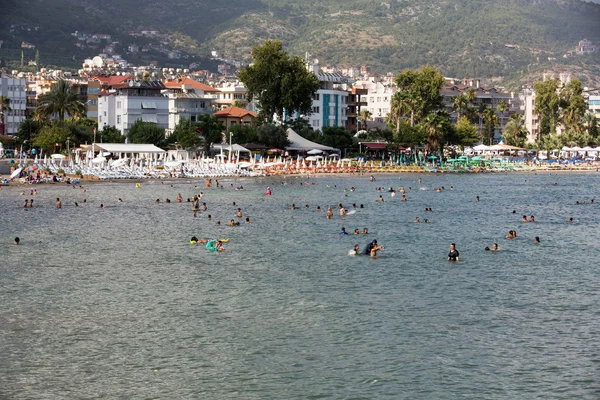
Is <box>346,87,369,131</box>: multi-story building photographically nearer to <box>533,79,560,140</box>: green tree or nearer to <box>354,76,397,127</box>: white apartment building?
<box>354,76,397,127</box>: white apartment building

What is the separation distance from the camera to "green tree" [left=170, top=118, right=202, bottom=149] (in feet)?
335

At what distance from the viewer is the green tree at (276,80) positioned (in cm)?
11244

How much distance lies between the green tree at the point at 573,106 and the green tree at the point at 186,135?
7111cm

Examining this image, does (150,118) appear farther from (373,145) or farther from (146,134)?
(373,145)

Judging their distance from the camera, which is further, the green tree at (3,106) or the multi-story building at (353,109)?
the multi-story building at (353,109)

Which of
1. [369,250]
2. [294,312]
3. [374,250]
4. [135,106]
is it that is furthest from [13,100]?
[294,312]

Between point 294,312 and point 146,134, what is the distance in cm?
7774

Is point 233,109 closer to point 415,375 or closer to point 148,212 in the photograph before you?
point 148,212

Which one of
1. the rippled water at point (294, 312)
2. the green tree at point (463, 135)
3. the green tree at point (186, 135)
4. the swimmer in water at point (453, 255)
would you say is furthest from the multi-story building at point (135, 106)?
the swimmer in water at point (453, 255)

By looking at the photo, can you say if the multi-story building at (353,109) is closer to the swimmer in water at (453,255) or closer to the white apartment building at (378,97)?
the white apartment building at (378,97)

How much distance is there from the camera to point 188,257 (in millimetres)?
38250

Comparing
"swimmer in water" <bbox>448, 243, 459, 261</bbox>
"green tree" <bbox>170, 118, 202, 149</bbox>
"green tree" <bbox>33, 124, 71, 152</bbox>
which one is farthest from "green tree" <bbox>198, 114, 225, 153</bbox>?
"swimmer in water" <bbox>448, 243, 459, 261</bbox>

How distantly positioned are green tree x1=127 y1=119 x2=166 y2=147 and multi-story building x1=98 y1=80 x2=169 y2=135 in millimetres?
5512

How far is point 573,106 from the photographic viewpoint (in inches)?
5856
